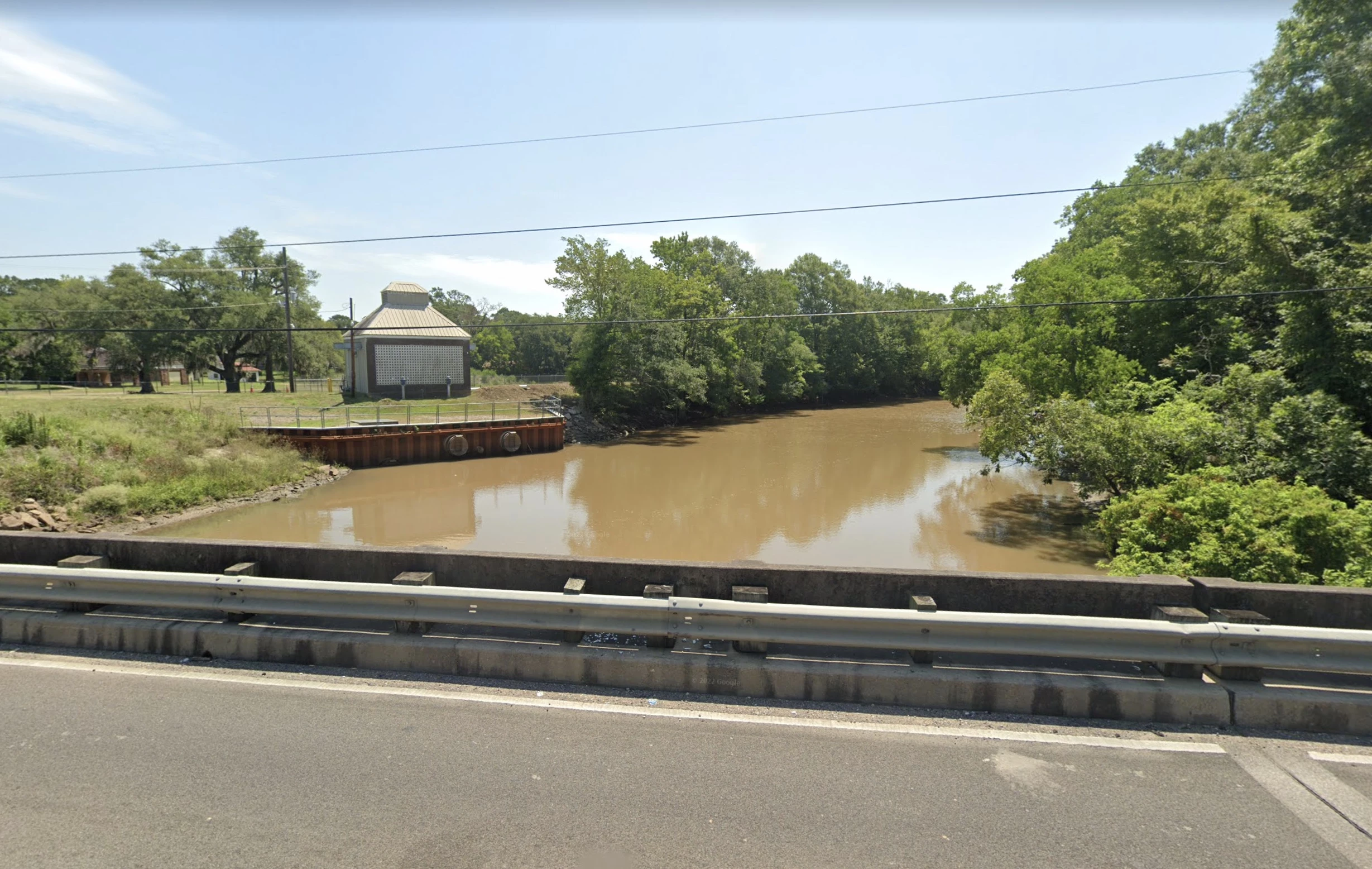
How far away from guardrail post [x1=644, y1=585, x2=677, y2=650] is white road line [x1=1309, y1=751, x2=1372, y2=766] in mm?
3677

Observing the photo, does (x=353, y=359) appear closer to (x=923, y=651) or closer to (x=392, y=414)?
(x=392, y=414)

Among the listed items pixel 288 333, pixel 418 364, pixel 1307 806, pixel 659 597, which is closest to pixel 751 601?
pixel 659 597

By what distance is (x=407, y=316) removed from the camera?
4659 centimetres

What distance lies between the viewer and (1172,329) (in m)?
21.6

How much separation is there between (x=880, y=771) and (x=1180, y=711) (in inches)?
78.8

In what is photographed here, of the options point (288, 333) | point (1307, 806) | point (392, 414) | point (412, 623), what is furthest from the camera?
point (288, 333)

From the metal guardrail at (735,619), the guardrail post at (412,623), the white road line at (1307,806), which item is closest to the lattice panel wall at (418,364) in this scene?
the metal guardrail at (735,619)

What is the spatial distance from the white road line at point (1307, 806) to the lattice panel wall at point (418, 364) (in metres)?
44.6

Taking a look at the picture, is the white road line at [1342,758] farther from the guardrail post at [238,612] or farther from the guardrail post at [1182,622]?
the guardrail post at [238,612]

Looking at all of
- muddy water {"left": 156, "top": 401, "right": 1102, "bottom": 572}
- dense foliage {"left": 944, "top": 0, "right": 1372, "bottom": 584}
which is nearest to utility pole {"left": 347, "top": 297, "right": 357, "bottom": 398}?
muddy water {"left": 156, "top": 401, "right": 1102, "bottom": 572}

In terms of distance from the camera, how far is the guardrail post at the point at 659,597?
4.88 meters

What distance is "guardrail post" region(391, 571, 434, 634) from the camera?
5.20 metres

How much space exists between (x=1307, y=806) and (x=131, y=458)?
25316 millimetres

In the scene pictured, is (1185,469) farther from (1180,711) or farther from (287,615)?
(287,615)
